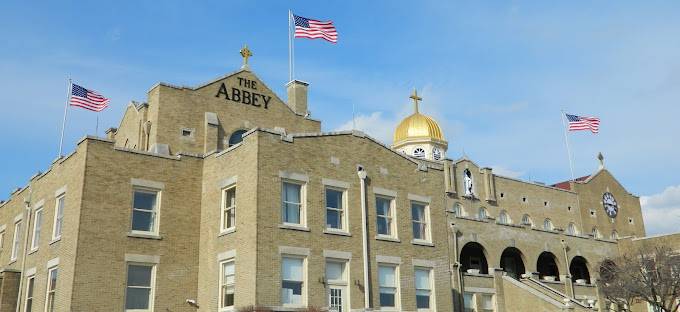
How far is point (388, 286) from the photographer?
2969 cm

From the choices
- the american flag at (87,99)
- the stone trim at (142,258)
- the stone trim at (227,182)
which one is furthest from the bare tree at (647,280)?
the american flag at (87,99)

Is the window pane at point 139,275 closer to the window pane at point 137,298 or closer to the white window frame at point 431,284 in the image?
the window pane at point 137,298

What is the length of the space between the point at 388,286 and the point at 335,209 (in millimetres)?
3977

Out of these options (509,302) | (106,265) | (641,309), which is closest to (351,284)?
(106,265)

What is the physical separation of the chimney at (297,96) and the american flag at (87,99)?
9985 mm

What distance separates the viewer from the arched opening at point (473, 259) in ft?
140

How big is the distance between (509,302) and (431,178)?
9001mm

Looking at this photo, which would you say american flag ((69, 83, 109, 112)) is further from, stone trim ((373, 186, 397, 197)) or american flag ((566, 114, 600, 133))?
american flag ((566, 114, 600, 133))

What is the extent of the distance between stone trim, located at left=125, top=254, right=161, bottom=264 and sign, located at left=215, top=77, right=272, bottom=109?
1053 centimetres

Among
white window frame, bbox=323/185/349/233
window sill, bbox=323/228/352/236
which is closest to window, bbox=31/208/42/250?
white window frame, bbox=323/185/349/233

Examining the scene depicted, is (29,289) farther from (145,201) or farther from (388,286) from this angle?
(388,286)

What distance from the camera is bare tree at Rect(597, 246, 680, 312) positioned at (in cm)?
4100

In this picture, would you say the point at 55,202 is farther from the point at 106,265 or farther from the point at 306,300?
the point at 306,300

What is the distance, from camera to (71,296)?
2577 centimetres
